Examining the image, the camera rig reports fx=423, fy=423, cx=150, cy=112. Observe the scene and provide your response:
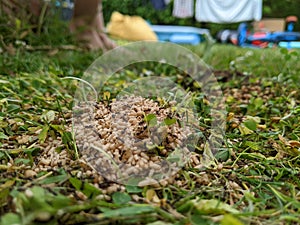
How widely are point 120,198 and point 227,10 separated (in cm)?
741

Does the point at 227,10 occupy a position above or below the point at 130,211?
above

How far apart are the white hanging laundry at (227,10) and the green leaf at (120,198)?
7.05 meters

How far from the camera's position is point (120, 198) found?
1.51 feet

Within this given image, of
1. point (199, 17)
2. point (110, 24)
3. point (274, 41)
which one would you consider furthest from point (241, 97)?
point (199, 17)

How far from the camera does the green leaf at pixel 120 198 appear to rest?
45 centimetres

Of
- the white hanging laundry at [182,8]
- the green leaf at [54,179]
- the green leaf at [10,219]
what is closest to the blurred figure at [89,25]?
the green leaf at [54,179]

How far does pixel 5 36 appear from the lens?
1538mm

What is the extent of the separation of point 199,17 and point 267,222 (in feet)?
23.9

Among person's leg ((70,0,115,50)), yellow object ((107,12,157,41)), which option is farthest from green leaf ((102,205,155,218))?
yellow object ((107,12,157,41))

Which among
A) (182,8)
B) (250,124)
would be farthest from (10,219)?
(182,8)

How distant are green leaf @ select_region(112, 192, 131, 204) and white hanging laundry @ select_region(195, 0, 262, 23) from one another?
7047mm

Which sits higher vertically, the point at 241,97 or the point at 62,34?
the point at 62,34

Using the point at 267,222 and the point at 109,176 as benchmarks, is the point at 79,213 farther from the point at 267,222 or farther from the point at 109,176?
the point at 267,222

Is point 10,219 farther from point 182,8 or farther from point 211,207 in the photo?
point 182,8
